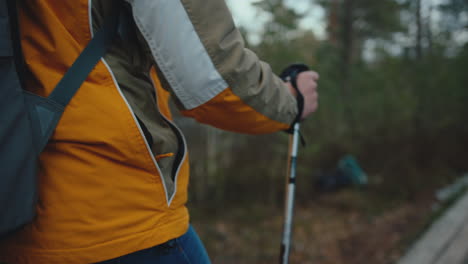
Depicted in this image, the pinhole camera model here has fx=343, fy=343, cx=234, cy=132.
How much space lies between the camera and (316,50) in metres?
7.29

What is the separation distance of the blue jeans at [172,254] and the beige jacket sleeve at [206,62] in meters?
0.42

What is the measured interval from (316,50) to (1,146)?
23.3ft

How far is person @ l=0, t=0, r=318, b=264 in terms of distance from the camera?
3.06ft

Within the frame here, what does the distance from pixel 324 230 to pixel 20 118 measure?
4605 millimetres

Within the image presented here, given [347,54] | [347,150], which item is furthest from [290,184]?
[347,54]

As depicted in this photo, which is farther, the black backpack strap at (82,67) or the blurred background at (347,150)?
the blurred background at (347,150)

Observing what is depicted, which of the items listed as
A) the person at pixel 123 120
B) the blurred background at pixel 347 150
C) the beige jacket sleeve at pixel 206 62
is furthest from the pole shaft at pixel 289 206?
the blurred background at pixel 347 150

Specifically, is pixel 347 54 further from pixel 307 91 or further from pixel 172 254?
pixel 172 254

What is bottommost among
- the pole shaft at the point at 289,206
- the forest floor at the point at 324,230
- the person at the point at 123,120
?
the forest floor at the point at 324,230

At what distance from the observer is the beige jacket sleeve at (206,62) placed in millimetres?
986

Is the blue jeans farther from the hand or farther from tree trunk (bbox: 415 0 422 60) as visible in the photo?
tree trunk (bbox: 415 0 422 60)

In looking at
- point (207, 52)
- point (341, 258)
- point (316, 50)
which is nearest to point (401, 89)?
point (316, 50)

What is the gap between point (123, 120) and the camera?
37.5 inches

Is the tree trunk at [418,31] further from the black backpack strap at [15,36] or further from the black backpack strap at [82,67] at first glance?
the black backpack strap at [15,36]
